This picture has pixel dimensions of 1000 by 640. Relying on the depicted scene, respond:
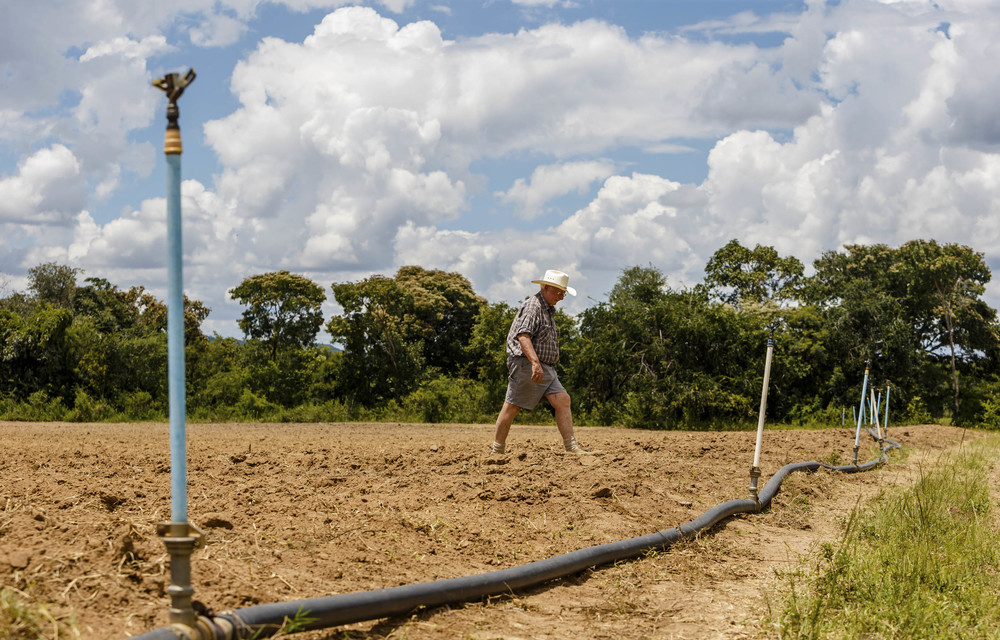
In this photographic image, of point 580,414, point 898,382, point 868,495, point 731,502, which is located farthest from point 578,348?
point 731,502

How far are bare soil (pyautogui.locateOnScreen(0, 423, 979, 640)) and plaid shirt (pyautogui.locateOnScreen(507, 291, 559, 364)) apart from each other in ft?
3.46

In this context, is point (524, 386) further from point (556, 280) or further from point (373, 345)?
point (373, 345)

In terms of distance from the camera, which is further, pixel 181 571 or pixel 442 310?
pixel 442 310

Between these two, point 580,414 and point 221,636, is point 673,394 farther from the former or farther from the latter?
point 221,636

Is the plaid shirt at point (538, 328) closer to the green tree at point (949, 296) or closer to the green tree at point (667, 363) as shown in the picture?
the green tree at point (667, 363)

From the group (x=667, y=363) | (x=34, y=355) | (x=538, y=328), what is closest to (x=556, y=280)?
(x=538, y=328)

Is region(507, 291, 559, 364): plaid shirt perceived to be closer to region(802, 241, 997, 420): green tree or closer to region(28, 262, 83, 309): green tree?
region(802, 241, 997, 420): green tree

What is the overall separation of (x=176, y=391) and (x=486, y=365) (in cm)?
1833

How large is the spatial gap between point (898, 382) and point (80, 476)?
20868mm

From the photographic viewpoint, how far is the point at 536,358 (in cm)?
852

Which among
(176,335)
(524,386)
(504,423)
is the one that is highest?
(176,335)

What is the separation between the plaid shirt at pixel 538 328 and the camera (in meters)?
8.71

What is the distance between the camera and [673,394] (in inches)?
718

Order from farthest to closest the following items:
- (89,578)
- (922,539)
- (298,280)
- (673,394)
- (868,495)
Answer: (298,280), (673,394), (868,495), (922,539), (89,578)
